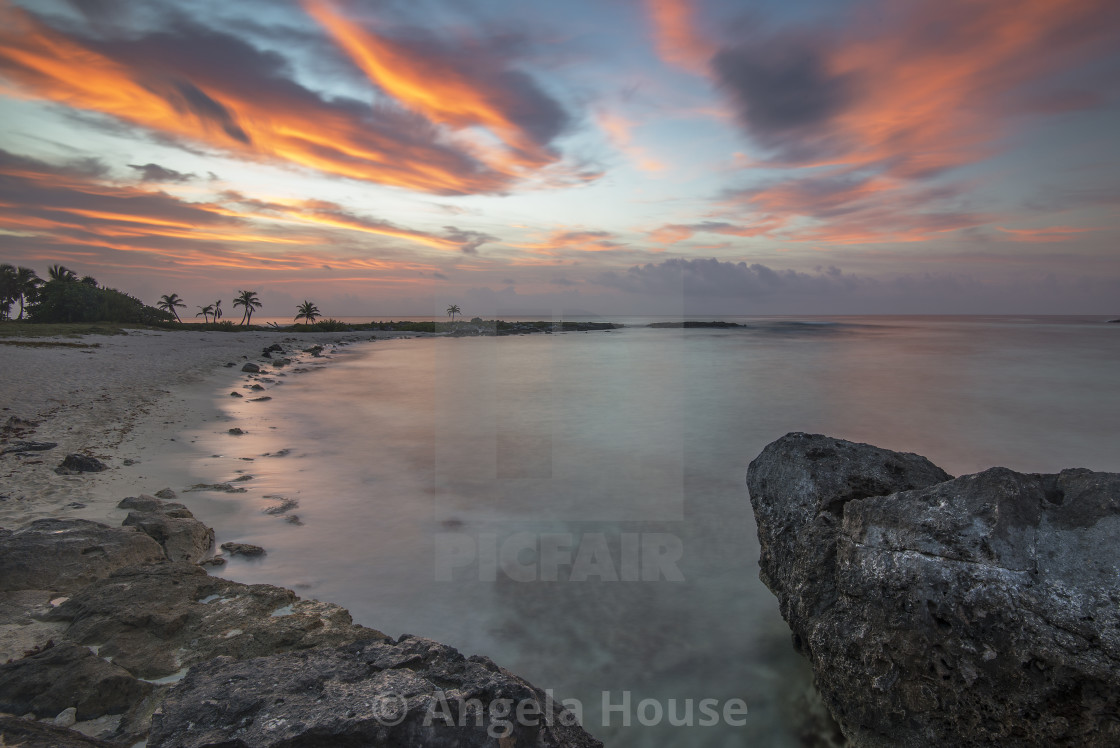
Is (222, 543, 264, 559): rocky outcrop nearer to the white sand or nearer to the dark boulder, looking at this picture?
the dark boulder

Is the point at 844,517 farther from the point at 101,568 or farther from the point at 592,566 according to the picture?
the point at 101,568

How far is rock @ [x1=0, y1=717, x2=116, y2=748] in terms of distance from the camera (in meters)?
2.07

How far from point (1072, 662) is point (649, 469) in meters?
7.86

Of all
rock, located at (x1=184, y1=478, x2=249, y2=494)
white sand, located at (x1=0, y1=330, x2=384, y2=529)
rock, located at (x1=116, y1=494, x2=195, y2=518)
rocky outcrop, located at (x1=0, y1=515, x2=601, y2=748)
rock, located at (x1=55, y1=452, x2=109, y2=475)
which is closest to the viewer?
rocky outcrop, located at (x1=0, y1=515, x2=601, y2=748)

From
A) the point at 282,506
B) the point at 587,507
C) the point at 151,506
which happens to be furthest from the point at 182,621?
the point at 587,507

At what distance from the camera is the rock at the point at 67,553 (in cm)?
387

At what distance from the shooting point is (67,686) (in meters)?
2.79

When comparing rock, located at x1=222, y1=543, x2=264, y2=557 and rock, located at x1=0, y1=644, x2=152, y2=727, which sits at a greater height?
rock, located at x1=0, y1=644, x2=152, y2=727

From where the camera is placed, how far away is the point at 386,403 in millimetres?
17016

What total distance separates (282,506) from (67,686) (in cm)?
442

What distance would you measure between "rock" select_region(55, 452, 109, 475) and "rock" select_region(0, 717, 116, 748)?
613cm

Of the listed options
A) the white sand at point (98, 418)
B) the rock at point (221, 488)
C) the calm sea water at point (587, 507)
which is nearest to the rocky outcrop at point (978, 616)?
the calm sea water at point (587, 507)

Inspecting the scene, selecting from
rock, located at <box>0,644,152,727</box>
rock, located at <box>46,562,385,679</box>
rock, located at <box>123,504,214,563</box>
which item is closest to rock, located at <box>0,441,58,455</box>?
rock, located at <box>123,504,214,563</box>

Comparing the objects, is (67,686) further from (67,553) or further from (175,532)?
(175,532)
